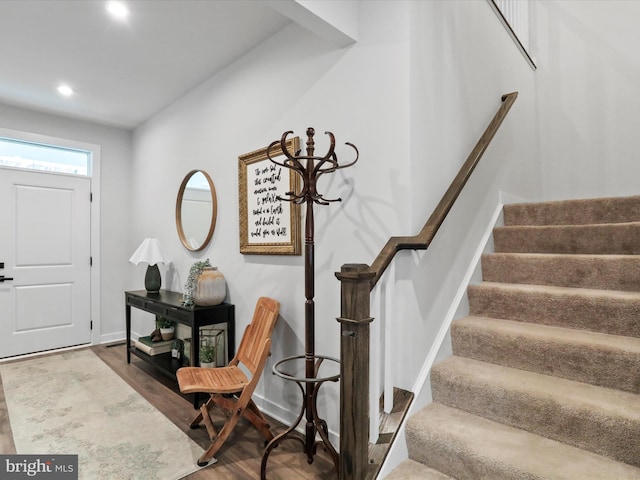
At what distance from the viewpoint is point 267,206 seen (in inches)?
103

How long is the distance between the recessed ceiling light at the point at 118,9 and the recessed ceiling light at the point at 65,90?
1526 mm

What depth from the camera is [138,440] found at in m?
2.23

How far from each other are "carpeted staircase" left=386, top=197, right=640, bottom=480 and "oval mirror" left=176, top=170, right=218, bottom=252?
2263 millimetres

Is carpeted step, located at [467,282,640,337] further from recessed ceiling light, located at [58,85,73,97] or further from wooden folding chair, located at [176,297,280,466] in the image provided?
recessed ceiling light, located at [58,85,73,97]

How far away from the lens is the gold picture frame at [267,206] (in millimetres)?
2395

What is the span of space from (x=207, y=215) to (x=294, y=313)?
4.66ft

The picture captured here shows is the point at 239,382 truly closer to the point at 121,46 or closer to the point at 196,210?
the point at 196,210

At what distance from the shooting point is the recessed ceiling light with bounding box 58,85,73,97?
137 inches

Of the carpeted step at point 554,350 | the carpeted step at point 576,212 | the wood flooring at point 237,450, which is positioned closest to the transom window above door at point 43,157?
the wood flooring at point 237,450

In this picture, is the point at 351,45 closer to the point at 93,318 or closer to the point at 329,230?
the point at 329,230

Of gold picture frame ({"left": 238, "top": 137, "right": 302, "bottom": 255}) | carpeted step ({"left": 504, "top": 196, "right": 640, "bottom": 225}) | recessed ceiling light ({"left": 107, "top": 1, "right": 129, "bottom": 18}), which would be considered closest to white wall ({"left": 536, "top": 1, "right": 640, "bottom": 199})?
carpeted step ({"left": 504, "top": 196, "right": 640, "bottom": 225})

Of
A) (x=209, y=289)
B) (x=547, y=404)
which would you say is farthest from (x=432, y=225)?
(x=209, y=289)

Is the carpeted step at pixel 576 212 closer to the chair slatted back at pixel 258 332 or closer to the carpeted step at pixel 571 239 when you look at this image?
the carpeted step at pixel 571 239

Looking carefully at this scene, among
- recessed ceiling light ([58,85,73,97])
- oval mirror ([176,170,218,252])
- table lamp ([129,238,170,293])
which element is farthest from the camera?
table lamp ([129,238,170,293])
